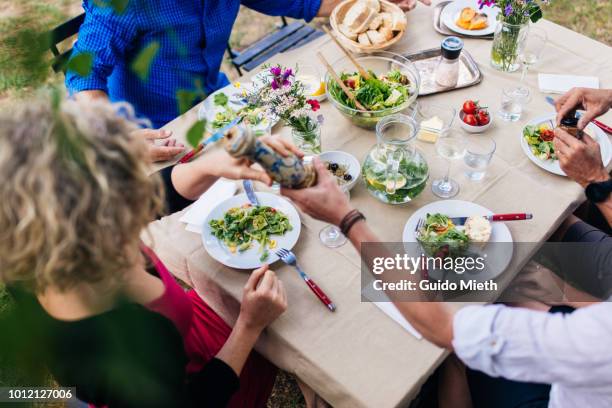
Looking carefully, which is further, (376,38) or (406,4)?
(406,4)

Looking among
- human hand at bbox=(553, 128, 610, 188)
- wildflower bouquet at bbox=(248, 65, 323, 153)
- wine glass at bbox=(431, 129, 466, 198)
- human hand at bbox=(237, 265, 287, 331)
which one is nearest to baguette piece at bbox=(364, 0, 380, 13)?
wildflower bouquet at bbox=(248, 65, 323, 153)

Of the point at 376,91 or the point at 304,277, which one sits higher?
the point at 376,91

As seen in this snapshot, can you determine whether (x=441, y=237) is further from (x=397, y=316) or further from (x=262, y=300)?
(x=262, y=300)

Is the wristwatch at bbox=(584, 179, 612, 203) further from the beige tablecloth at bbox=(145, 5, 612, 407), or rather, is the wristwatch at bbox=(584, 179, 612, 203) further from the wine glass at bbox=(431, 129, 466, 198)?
the wine glass at bbox=(431, 129, 466, 198)

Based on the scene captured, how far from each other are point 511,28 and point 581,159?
74 cm

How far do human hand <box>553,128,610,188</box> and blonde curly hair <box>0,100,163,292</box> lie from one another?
4.94 ft

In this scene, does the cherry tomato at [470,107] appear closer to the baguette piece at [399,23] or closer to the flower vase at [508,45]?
the flower vase at [508,45]

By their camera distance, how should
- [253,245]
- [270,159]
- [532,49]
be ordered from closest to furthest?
[270,159] < [253,245] < [532,49]

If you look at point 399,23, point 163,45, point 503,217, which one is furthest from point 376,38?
point 503,217

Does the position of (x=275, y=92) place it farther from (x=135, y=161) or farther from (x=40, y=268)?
(x=40, y=268)

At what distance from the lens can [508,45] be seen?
2164mm

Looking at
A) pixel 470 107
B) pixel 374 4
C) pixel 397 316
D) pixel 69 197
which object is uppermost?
pixel 69 197

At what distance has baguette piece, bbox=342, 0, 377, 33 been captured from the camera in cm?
234

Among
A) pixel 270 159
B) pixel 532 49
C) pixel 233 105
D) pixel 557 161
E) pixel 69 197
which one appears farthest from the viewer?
pixel 532 49
